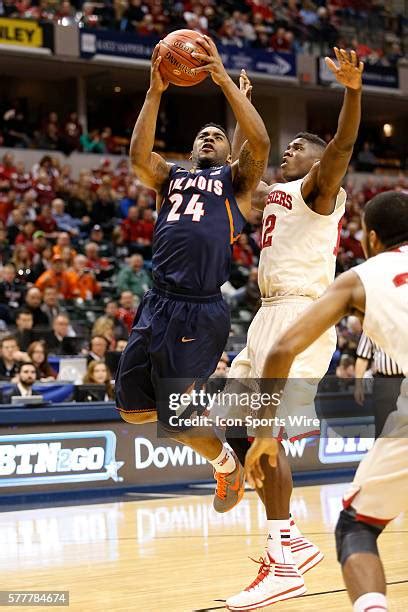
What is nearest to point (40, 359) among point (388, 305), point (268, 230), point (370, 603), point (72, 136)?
point (268, 230)

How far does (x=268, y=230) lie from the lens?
19.1 feet

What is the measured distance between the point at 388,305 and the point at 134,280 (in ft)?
37.9

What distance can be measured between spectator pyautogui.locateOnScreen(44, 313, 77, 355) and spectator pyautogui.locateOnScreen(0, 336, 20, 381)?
1.30 metres

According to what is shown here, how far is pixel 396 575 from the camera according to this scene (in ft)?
18.7

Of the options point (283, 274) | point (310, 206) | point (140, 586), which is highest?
point (310, 206)

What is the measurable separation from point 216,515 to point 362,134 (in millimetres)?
22899

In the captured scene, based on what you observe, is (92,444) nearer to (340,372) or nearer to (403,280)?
(340,372)

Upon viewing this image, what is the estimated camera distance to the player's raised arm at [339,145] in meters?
4.64

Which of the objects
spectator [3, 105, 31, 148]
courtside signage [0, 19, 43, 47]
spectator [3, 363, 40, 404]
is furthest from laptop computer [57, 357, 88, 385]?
courtside signage [0, 19, 43, 47]

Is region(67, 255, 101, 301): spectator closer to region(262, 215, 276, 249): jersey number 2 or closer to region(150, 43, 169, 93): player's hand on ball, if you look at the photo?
region(262, 215, 276, 249): jersey number 2

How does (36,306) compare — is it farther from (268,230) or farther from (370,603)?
(370,603)

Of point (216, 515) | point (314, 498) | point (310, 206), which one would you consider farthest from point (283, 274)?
point (314, 498)

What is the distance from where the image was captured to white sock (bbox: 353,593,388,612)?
10.9 feet

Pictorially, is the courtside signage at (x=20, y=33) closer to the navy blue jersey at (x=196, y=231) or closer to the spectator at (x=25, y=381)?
the spectator at (x=25, y=381)
